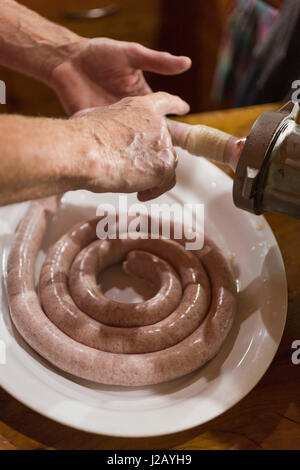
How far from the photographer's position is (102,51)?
1.53m

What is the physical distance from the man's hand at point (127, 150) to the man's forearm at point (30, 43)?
1.67ft

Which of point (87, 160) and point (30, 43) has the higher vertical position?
point (30, 43)

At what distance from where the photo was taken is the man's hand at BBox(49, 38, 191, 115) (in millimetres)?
1510

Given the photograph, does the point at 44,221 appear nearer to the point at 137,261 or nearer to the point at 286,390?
the point at 137,261

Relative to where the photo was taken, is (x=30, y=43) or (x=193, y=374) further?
(x=30, y=43)

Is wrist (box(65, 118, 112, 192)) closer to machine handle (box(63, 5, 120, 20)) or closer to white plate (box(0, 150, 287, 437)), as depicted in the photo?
white plate (box(0, 150, 287, 437))

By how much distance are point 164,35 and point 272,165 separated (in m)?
2.54

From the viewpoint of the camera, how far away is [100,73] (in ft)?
5.18

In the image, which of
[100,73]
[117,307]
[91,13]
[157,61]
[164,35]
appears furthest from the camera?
[164,35]

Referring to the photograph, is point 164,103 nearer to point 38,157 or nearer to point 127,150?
point 127,150

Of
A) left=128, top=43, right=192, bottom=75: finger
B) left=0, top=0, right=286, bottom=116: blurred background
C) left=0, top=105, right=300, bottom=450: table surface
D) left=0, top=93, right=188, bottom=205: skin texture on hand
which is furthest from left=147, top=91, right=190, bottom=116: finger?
→ left=0, top=0, right=286, bottom=116: blurred background

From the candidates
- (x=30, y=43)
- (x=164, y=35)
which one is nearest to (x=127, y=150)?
(x=30, y=43)

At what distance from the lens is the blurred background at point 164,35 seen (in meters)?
2.87

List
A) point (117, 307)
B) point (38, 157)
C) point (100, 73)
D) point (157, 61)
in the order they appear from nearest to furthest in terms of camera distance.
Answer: point (38, 157)
point (117, 307)
point (157, 61)
point (100, 73)
